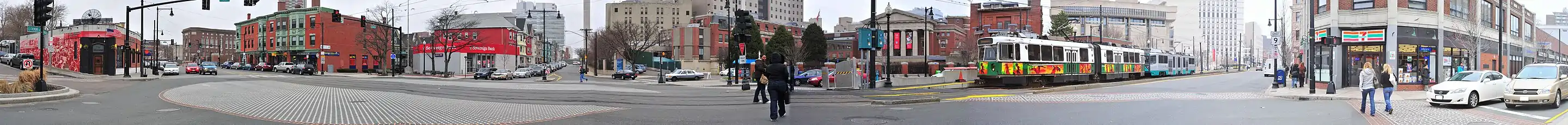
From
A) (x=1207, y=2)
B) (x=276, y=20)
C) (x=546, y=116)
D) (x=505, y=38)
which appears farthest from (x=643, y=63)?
(x=1207, y=2)

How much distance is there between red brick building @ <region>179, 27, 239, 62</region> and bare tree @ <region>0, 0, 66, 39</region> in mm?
67904

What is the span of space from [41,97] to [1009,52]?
2037cm

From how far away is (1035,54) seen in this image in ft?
91.6

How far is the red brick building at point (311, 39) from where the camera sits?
76.8 meters

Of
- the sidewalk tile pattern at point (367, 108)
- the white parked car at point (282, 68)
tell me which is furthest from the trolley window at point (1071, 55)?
the white parked car at point (282, 68)

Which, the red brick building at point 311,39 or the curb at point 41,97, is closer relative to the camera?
the curb at point 41,97

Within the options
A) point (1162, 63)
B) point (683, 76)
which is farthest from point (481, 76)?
point (1162, 63)

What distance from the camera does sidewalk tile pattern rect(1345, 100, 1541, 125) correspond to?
11.4m

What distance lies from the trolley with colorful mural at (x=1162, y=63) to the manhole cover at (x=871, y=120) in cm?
3061

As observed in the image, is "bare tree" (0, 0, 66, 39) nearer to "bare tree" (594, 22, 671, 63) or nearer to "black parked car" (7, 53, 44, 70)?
"black parked car" (7, 53, 44, 70)

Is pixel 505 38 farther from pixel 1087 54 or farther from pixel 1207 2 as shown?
pixel 1207 2

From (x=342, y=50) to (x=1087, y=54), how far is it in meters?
61.2

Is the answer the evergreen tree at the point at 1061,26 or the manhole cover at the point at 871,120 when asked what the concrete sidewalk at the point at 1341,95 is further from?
the evergreen tree at the point at 1061,26

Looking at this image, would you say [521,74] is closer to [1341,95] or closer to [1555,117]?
[1341,95]
